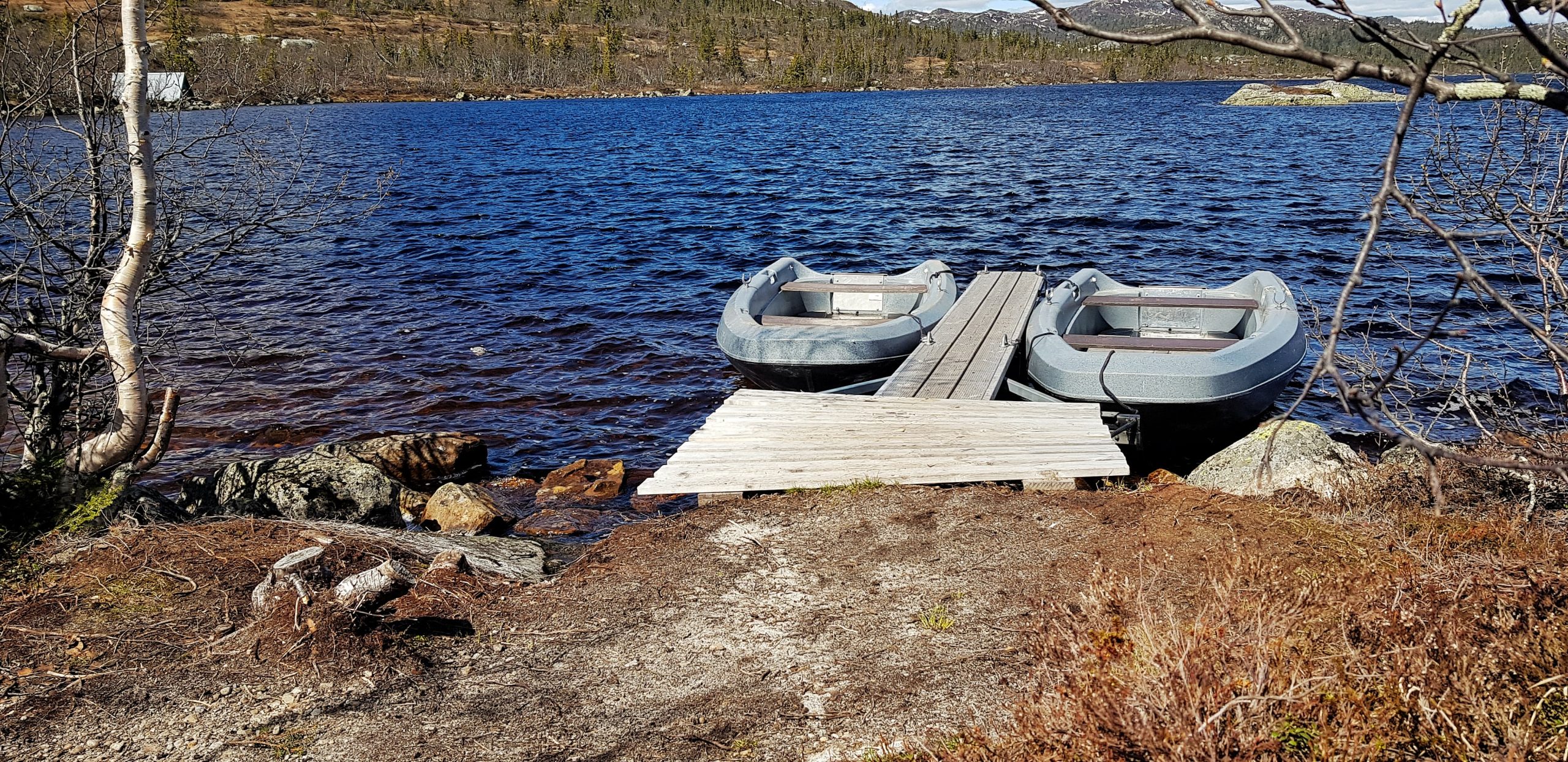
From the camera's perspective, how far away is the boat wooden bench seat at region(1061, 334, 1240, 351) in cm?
938

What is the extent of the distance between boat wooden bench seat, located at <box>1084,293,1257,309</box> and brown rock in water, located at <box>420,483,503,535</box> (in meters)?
6.45

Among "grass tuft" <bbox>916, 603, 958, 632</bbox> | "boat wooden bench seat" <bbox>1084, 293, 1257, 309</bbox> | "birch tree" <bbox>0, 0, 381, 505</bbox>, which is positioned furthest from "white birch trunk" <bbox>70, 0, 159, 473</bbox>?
"boat wooden bench seat" <bbox>1084, 293, 1257, 309</bbox>

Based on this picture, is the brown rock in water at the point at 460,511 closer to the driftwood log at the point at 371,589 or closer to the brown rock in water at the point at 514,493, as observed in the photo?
the brown rock in water at the point at 514,493

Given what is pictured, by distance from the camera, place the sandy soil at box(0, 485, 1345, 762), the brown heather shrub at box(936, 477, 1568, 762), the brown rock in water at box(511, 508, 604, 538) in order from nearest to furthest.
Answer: the brown heather shrub at box(936, 477, 1568, 762), the sandy soil at box(0, 485, 1345, 762), the brown rock in water at box(511, 508, 604, 538)

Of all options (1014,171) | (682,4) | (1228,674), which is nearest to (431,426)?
(1228,674)

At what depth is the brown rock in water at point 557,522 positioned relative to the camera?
26.0 ft

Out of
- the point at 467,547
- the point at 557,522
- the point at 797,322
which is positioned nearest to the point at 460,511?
the point at 557,522

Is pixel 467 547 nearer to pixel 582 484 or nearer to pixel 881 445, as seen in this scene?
pixel 881 445

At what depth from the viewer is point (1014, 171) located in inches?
1299

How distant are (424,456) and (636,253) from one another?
12.0 m

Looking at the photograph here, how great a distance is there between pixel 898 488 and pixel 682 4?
7643 inches

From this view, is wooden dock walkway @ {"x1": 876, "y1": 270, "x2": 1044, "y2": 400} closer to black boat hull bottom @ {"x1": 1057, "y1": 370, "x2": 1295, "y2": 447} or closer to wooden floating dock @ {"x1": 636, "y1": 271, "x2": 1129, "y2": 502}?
wooden floating dock @ {"x1": 636, "y1": 271, "x2": 1129, "y2": 502}

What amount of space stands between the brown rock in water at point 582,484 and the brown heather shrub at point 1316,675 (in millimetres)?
5699

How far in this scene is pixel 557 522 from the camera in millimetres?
8078
